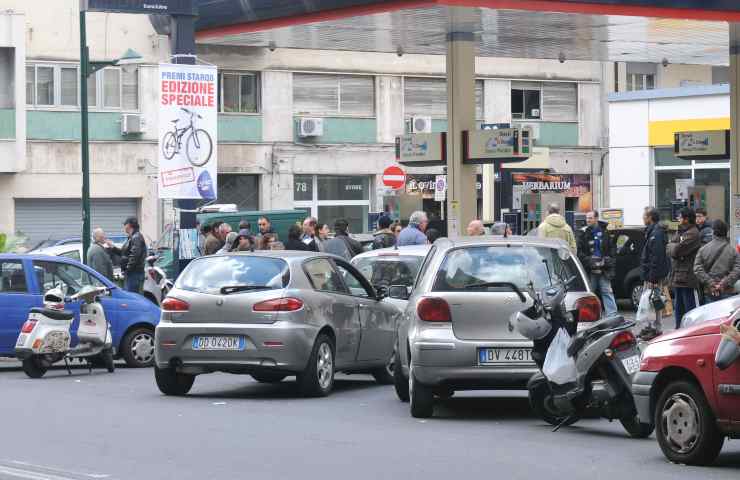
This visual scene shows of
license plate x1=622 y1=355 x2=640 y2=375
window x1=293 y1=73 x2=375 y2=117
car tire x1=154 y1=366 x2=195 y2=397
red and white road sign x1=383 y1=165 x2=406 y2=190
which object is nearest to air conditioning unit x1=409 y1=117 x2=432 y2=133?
window x1=293 y1=73 x2=375 y2=117

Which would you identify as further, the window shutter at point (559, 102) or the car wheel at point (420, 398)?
the window shutter at point (559, 102)

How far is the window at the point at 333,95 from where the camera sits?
46656mm

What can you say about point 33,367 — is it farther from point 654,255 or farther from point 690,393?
point 690,393

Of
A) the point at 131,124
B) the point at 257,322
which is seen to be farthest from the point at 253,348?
the point at 131,124

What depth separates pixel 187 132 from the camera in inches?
890

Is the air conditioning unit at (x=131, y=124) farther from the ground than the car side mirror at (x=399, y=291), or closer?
farther from the ground

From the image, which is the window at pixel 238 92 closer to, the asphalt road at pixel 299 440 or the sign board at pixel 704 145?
the sign board at pixel 704 145

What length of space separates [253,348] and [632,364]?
15.1 ft

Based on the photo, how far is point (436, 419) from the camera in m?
13.9

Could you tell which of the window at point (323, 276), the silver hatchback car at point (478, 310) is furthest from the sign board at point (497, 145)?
the silver hatchback car at point (478, 310)

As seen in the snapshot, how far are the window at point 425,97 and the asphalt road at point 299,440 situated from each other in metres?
32.3

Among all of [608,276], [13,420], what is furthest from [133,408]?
[608,276]

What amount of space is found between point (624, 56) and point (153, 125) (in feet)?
52.7

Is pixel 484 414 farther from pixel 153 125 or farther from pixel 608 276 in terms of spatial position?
pixel 153 125
